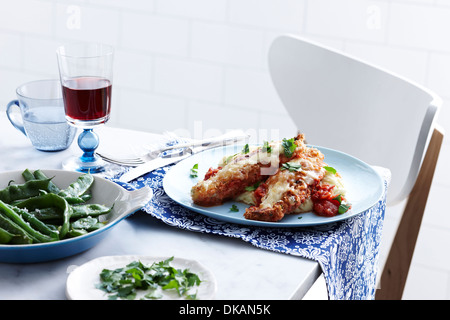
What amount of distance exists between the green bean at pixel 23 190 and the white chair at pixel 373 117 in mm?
1046

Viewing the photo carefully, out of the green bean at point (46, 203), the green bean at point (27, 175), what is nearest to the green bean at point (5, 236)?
the green bean at point (46, 203)

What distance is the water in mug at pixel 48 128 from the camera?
1.39m

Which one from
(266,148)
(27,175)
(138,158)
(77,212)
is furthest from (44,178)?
(266,148)

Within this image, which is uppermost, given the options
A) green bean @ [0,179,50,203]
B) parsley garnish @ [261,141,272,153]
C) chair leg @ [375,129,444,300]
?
parsley garnish @ [261,141,272,153]

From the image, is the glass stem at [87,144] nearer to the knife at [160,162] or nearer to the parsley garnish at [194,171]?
the knife at [160,162]

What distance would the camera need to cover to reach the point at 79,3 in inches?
108

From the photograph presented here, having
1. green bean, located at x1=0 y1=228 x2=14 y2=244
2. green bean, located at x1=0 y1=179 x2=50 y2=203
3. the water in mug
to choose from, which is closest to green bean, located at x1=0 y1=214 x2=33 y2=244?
green bean, located at x1=0 y1=228 x2=14 y2=244

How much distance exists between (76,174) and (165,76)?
1.62 meters

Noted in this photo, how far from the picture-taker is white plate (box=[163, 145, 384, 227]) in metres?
1.08

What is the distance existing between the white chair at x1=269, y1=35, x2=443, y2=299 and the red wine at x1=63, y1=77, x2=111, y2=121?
0.88 metres

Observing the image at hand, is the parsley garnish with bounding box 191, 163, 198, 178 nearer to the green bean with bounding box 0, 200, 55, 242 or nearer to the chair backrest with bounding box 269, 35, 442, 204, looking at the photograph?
the green bean with bounding box 0, 200, 55, 242

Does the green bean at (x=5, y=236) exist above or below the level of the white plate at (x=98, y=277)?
above

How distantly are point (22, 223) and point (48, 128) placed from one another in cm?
48
